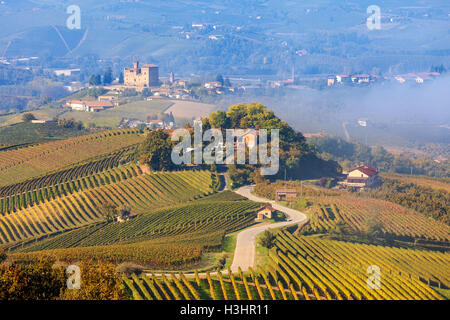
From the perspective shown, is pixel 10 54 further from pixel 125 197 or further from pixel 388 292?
Answer: pixel 388 292

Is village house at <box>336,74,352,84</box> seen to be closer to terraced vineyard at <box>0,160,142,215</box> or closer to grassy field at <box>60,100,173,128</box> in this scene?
grassy field at <box>60,100,173,128</box>

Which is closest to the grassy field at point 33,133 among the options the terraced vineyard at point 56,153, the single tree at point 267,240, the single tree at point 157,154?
the terraced vineyard at point 56,153

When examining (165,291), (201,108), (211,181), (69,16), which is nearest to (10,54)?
(69,16)

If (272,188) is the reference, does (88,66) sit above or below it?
above

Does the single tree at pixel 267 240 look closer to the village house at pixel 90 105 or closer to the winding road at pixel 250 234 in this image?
the winding road at pixel 250 234

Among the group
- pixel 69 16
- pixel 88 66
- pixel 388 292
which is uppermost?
pixel 69 16
